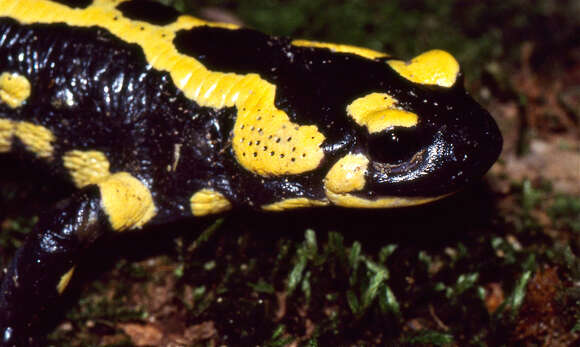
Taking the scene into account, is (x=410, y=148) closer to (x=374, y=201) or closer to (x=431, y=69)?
(x=374, y=201)

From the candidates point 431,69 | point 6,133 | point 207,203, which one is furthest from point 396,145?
point 6,133

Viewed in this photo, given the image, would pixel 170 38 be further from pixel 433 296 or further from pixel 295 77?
pixel 433 296

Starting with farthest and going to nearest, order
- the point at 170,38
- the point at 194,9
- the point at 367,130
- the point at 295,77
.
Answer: the point at 194,9, the point at 170,38, the point at 295,77, the point at 367,130

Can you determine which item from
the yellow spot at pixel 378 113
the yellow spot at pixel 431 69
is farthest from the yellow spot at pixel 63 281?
the yellow spot at pixel 431 69

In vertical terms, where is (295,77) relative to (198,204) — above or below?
above

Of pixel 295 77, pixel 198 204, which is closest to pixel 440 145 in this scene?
pixel 295 77
